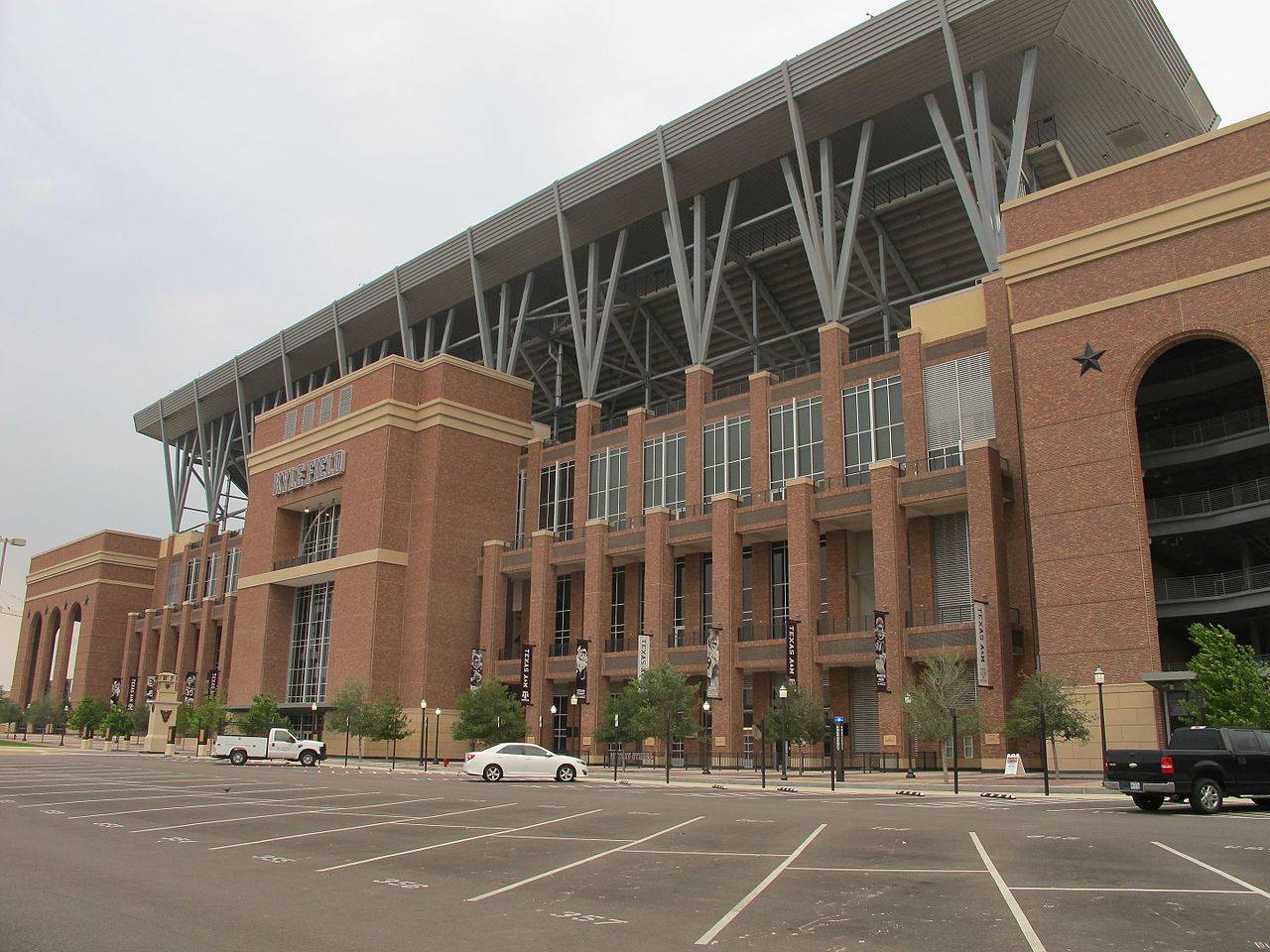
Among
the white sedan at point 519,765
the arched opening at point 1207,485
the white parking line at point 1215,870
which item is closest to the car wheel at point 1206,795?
the white parking line at point 1215,870

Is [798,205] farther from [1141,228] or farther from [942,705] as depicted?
[942,705]

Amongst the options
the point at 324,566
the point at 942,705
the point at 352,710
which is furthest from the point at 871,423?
the point at 324,566

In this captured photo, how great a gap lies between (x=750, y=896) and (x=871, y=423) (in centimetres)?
4171

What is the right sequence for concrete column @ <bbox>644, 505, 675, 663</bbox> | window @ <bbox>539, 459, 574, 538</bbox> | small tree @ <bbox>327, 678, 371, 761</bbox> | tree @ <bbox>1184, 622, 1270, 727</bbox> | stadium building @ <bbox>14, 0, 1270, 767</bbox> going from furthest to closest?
window @ <bbox>539, 459, 574, 538</bbox> < small tree @ <bbox>327, 678, 371, 761</bbox> < concrete column @ <bbox>644, 505, 675, 663</bbox> < stadium building @ <bbox>14, 0, 1270, 767</bbox> < tree @ <bbox>1184, 622, 1270, 727</bbox>

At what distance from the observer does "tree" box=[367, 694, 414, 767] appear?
5709cm

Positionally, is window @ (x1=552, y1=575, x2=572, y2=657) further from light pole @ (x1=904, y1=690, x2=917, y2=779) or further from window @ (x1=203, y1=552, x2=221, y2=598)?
window @ (x1=203, y1=552, x2=221, y2=598)

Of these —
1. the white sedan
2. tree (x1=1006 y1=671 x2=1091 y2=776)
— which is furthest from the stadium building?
the white sedan

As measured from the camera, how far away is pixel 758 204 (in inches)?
2542

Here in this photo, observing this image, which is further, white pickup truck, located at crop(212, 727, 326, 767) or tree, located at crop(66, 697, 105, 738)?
tree, located at crop(66, 697, 105, 738)

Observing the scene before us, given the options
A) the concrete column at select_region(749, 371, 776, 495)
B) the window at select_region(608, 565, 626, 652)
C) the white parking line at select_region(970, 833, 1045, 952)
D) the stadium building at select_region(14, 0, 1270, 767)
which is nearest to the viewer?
the white parking line at select_region(970, 833, 1045, 952)

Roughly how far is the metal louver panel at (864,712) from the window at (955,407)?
417 inches

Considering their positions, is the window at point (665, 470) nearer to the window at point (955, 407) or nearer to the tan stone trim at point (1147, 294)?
the window at point (955, 407)

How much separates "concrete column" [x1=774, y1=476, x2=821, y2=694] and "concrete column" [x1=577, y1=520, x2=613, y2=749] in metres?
12.5

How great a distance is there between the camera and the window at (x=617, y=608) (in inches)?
2376
